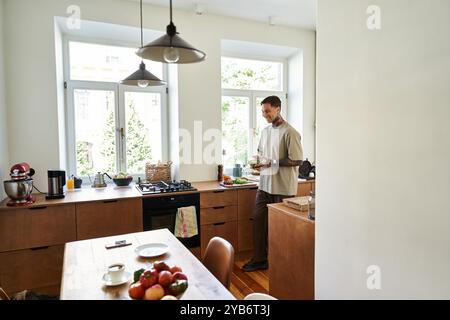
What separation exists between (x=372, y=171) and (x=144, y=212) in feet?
7.00

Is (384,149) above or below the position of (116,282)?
above

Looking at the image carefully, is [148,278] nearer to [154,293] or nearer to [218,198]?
[154,293]

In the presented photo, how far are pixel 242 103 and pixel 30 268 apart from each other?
10.2 ft

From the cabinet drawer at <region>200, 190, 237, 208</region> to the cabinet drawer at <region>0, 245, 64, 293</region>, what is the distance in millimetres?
1388

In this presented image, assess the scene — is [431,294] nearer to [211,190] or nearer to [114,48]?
[211,190]

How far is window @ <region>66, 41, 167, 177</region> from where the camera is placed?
3314mm

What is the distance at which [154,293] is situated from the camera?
1.13 meters

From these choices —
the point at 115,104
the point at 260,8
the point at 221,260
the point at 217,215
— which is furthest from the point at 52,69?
the point at 221,260

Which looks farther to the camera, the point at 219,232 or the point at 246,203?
the point at 246,203

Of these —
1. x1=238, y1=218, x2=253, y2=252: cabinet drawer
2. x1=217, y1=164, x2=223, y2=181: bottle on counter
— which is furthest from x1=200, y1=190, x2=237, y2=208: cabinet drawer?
x1=217, y1=164, x2=223, y2=181: bottle on counter

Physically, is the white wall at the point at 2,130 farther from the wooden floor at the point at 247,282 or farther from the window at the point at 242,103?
the window at the point at 242,103
